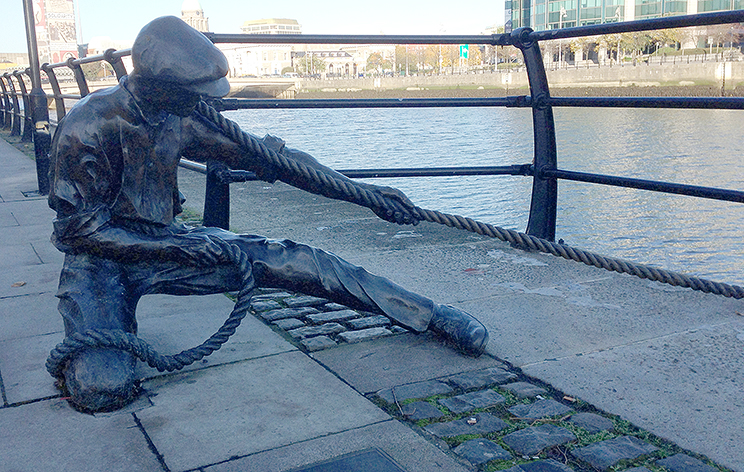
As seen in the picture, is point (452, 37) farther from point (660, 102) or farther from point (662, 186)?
point (662, 186)

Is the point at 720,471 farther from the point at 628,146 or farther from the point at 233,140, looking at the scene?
the point at 628,146

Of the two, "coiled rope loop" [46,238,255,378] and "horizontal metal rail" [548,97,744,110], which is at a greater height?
"horizontal metal rail" [548,97,744,110]

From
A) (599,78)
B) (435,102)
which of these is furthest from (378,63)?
(435,102)

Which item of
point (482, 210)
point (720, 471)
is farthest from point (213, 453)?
point (482, 210)

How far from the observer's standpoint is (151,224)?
254 centimetres

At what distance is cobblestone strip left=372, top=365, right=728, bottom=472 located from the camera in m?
1.93

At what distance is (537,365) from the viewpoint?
8.59 ft

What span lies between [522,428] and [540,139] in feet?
8.14

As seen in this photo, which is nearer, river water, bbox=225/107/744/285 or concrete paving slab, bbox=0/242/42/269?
concrete paving slab, bbox=0/242/42/269

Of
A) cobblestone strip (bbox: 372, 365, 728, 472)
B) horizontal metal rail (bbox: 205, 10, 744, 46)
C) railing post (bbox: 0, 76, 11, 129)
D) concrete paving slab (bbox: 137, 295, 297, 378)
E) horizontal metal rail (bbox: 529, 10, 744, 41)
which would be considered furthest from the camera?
railing post (bbox: 0, 76, 11, 129)

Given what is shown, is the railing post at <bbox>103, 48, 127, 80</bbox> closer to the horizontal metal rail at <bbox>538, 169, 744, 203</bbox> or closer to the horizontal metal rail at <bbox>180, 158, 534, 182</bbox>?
the horizontal metal rail at <bbox>180, 158, 534, 182</bbox>

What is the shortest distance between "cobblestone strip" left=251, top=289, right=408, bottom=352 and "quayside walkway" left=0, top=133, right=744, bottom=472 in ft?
0.04

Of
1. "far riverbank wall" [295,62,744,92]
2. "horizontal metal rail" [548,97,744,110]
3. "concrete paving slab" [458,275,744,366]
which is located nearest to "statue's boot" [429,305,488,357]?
"concrete paving slab" [458,275,744,366]

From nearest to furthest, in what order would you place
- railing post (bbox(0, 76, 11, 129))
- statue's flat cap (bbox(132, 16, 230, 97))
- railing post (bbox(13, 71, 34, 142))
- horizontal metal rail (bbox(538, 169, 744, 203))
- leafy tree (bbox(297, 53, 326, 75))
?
1. statue's flat cap (bbox(132, 16, 230, 97))
2. horizontal metal rail (bbox(538, 169, 744, 203))
3. railing post (bbox(13, 71, 34, 142))
4. railing post (bbox(0, 76, 11, 129))
5. leafy tree (bbox(297, 53, 326, 75))
